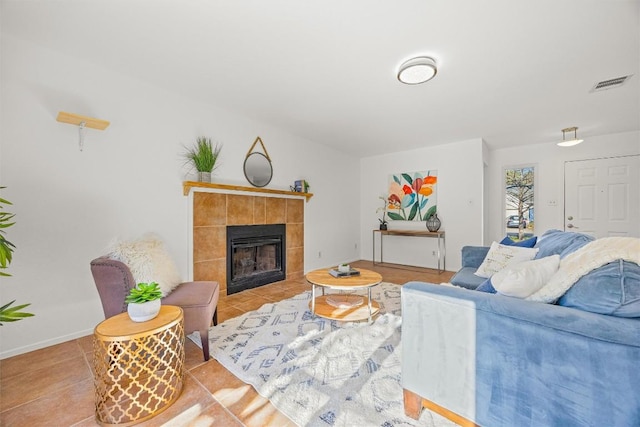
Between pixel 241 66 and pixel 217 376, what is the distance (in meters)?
2.49

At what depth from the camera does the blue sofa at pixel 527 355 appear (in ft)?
2.91

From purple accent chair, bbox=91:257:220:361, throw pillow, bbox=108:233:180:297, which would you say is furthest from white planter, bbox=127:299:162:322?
throw pillow, bbox=108:233:180:297

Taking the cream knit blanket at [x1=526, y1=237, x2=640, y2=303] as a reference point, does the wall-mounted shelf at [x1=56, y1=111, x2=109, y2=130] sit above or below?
above

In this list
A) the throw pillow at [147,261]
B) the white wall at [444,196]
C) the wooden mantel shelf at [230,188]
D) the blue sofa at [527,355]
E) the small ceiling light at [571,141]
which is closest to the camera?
the blue sofa at [527,355]

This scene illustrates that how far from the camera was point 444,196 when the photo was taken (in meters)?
4.97

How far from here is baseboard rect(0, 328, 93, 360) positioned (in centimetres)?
196

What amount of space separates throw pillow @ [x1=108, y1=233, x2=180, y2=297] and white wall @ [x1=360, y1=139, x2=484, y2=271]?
4.39 m

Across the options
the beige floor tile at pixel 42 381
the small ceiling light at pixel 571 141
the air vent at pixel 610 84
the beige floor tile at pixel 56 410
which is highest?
the air vent at pixel 610 84

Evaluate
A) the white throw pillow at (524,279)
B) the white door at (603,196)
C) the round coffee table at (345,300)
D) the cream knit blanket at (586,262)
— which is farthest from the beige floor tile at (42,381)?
the white door at (603,196)

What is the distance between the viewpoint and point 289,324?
96.5 inches

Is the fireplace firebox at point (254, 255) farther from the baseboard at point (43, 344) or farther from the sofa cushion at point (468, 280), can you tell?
the sofa cushion at point (468, 280)

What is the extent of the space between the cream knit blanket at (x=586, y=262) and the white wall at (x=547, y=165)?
14.4 ft

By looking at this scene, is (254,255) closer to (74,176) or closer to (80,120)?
(74,176)

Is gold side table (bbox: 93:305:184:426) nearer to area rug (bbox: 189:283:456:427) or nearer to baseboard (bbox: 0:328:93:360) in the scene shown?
area rug (bbox: 189:283:456:427)
